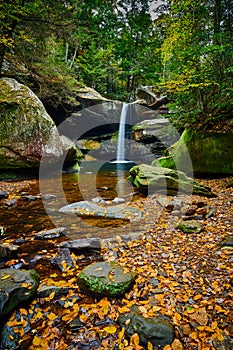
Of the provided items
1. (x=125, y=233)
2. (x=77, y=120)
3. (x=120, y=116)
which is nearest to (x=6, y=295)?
(x=125, y=233)

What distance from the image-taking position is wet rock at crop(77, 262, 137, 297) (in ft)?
7.31

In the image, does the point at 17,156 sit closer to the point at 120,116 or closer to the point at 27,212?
the point at 27,212

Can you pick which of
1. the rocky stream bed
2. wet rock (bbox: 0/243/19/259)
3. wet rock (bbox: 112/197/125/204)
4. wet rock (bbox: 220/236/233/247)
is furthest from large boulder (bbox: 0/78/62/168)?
wet rock (bbox: 220/236/233/247)

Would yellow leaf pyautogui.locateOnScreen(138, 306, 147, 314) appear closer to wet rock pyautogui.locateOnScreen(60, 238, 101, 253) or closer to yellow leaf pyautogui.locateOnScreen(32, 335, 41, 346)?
yellow leaf pyautogui.locateOnScreen(32, 335, 41, 346)

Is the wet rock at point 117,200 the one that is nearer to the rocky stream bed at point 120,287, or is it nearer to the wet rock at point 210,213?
the rocky stream bed at point 120,287

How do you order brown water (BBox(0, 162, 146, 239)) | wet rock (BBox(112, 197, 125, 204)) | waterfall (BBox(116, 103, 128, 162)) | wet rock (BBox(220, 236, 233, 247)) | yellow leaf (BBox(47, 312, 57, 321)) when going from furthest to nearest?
waterfall (BBox(116, 103, 128, 162))
wet rock (BBox(112, 197, 125, 204))
brown water (BBox(0, 162, 146, 239))
wet rock (BBox(220, 236, 233, 247))
yellow leaf (BBox(47, 312, 57, 321))

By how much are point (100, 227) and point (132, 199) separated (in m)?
2.12

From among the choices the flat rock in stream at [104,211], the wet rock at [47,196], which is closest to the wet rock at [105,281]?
the flat rock in stream at [104,211]

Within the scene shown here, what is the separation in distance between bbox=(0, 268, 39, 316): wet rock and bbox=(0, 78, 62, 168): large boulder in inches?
275

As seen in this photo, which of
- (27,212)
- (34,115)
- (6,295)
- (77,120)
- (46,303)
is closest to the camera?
(6,295)

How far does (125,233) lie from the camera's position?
3.81 metres

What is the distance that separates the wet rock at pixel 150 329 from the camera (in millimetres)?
1718

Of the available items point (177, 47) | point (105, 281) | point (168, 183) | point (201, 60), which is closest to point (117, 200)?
point (168, 183)

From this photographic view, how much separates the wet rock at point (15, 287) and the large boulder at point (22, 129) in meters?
6.99
